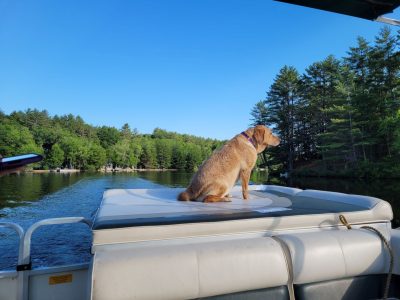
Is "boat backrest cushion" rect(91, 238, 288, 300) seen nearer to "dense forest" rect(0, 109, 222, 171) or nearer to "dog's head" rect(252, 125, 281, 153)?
"dog's head" rect(252, 125, 281, 153)

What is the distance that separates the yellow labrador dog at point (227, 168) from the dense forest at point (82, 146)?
8146 centimetres

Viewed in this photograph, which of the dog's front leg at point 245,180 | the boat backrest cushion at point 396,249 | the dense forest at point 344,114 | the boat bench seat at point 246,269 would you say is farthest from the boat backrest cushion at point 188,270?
the dense forest at point 344,114

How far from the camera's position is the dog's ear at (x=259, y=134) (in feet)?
14.8

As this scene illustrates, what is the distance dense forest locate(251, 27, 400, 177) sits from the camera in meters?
38.9

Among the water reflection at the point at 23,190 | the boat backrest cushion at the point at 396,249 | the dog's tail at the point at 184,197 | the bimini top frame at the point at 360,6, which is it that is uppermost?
the bimini top frame at the point at 360,6

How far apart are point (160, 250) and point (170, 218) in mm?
628

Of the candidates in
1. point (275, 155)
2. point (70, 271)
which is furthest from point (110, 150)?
point (70, 271)

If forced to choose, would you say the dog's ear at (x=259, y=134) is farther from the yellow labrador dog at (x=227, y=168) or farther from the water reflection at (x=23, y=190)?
the water reflection at (x=23, y=190)

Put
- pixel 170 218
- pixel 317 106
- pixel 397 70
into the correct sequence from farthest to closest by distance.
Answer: pixel 317 106
pixel 397 70
pixel 170 218

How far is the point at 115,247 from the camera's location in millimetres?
2303

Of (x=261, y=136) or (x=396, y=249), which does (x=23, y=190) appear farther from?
(x=396, y=249)

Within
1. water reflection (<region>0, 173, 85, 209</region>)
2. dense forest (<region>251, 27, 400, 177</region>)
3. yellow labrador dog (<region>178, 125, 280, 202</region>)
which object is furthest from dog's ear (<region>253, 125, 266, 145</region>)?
dense forest (<region>251, 27, 400, 177</region>)

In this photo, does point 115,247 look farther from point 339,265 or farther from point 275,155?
point 275,155

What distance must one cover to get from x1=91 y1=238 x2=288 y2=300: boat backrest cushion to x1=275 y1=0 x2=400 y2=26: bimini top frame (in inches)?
75.3
